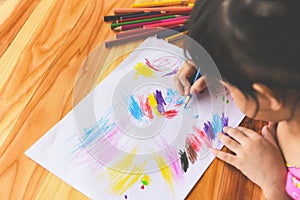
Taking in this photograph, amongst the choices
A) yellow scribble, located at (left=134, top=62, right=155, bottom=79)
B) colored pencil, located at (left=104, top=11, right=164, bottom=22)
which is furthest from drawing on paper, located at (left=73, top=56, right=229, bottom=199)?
colored pencil, located at (left=104, top=11, right=164, bottom=22)

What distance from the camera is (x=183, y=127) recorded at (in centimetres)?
67

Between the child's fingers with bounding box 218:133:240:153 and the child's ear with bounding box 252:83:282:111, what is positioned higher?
the child's ear with bounding box 252:83:282:111

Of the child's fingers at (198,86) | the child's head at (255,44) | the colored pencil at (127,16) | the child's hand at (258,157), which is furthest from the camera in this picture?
the colored pencil at (127,16)

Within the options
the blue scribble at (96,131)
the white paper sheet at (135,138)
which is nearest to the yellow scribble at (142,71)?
the white paper sheet at (135,138)

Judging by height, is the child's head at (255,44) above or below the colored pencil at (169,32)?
above

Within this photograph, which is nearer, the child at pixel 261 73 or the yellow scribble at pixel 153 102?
the child at pixel 261 73

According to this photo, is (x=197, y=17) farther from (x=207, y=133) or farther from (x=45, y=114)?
(x=45, y=114)

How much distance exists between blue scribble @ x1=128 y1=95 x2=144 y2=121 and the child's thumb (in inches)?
7.7

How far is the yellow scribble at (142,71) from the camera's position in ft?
2.40

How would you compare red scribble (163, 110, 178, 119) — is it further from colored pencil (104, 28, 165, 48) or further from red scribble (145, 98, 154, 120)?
colored pencil (104, 28, 165, 48)

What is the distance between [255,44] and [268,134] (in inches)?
8.9

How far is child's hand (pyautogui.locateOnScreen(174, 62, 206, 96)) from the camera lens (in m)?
0.71

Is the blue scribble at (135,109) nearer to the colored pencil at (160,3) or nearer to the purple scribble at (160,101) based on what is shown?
the purple scribble at (160,101)

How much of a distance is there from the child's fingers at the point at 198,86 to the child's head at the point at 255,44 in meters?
0.15
